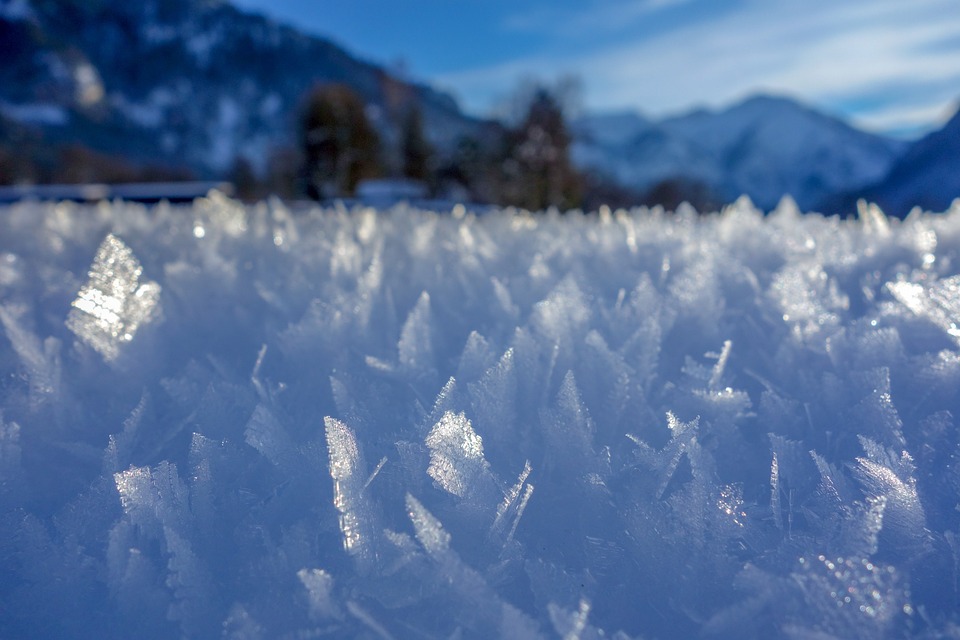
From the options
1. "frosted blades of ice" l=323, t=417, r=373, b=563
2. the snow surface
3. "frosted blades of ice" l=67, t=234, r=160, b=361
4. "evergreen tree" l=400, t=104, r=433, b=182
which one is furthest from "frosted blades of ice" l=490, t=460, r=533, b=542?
"evergreen tree" l=400, t=104, r=433, b=182

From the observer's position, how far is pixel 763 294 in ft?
3.14

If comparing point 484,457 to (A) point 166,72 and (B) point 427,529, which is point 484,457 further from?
(A) point 166,72

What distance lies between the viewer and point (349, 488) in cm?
54

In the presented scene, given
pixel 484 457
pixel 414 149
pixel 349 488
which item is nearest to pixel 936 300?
pixel 484 457

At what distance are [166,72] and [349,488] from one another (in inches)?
5773

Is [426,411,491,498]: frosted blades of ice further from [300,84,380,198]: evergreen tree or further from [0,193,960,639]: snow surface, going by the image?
Answer: [300,84,380,198]: evergreen tree

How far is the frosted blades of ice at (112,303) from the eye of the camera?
0.85 meters

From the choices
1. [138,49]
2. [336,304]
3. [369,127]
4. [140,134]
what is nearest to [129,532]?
[336,304]

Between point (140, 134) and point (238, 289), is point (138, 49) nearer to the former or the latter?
point (140, 134)

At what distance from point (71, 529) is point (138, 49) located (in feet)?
499

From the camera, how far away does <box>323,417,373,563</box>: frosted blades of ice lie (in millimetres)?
513

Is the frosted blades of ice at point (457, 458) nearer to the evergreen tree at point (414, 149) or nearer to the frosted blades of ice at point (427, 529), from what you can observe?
the frosted blades of ice at point (427, 529)

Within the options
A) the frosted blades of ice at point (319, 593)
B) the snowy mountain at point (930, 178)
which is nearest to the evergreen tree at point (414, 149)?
the snowy mountain at point (930, 178)

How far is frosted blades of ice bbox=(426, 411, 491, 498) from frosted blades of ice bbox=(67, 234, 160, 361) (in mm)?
540
